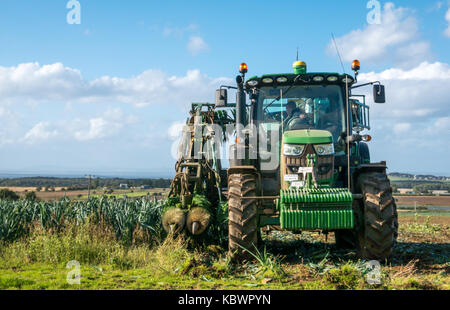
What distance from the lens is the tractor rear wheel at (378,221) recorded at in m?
7.26

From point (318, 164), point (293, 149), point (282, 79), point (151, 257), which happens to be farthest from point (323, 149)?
point (151, 257)

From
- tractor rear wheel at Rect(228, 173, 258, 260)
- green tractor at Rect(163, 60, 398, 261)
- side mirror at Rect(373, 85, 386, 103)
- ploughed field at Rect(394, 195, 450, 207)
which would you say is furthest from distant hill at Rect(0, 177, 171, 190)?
side mirror at Rect(373, 85, 386, 103)

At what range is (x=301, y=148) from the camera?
25.8ft

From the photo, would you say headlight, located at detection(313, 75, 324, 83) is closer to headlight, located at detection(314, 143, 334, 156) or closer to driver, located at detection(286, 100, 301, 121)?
driver, located at detection(286, 100, 301, 121)

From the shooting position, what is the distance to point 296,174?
786cm

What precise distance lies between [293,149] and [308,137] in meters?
0.34

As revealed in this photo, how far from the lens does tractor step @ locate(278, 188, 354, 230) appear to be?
7051 mm

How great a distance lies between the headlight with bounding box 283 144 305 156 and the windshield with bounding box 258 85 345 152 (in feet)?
2.15

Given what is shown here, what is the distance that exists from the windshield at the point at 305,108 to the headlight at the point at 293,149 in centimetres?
65

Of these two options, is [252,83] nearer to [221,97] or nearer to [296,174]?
[221,97]

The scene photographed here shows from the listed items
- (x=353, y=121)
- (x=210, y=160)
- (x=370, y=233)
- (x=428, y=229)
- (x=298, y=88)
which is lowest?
(x=428, y=229)

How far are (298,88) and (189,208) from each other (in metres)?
3.35
